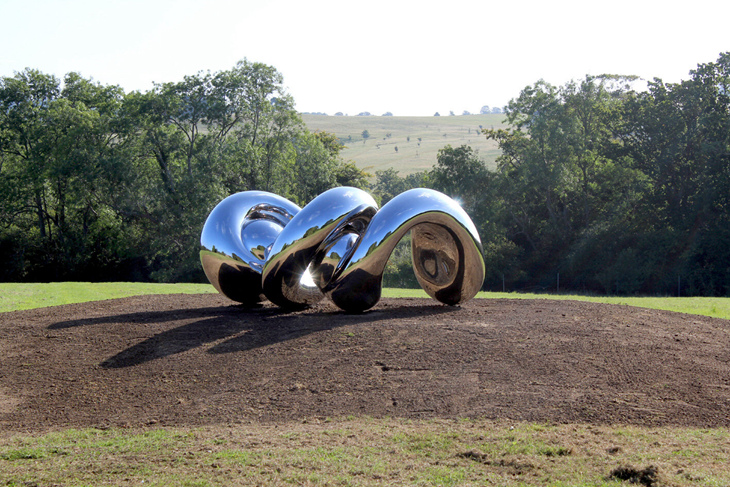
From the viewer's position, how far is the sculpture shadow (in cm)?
1147

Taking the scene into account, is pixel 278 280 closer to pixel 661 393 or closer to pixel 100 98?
pixel 661 393

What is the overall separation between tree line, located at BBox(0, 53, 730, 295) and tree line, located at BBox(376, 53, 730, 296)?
0.10 meters

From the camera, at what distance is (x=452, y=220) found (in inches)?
524

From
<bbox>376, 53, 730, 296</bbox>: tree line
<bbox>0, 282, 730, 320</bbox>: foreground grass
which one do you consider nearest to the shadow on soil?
<bbox>0, 282, 730, 320</bbox>: foreground grass

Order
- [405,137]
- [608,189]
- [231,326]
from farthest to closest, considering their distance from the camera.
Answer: [405,137] < [608,189] < [231,326]

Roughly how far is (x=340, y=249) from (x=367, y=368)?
4.24m

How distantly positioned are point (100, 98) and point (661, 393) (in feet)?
164

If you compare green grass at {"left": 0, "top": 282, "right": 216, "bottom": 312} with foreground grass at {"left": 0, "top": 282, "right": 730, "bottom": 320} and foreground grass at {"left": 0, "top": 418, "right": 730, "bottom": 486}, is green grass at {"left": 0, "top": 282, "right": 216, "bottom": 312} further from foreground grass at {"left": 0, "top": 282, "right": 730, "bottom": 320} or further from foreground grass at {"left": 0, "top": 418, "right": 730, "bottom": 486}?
foreground grass at {"left": 0, "top": 418, "right": 730, "bottom": 486}

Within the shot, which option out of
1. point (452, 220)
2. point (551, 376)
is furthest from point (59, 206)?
point (551, 376)

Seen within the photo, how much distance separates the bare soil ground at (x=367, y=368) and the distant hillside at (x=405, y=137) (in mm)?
101087

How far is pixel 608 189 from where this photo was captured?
149 feet

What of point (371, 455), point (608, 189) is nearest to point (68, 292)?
point (371, 455)

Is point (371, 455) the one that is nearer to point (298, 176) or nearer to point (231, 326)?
point (231, 326)

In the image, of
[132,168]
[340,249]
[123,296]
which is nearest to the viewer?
[340,249]
